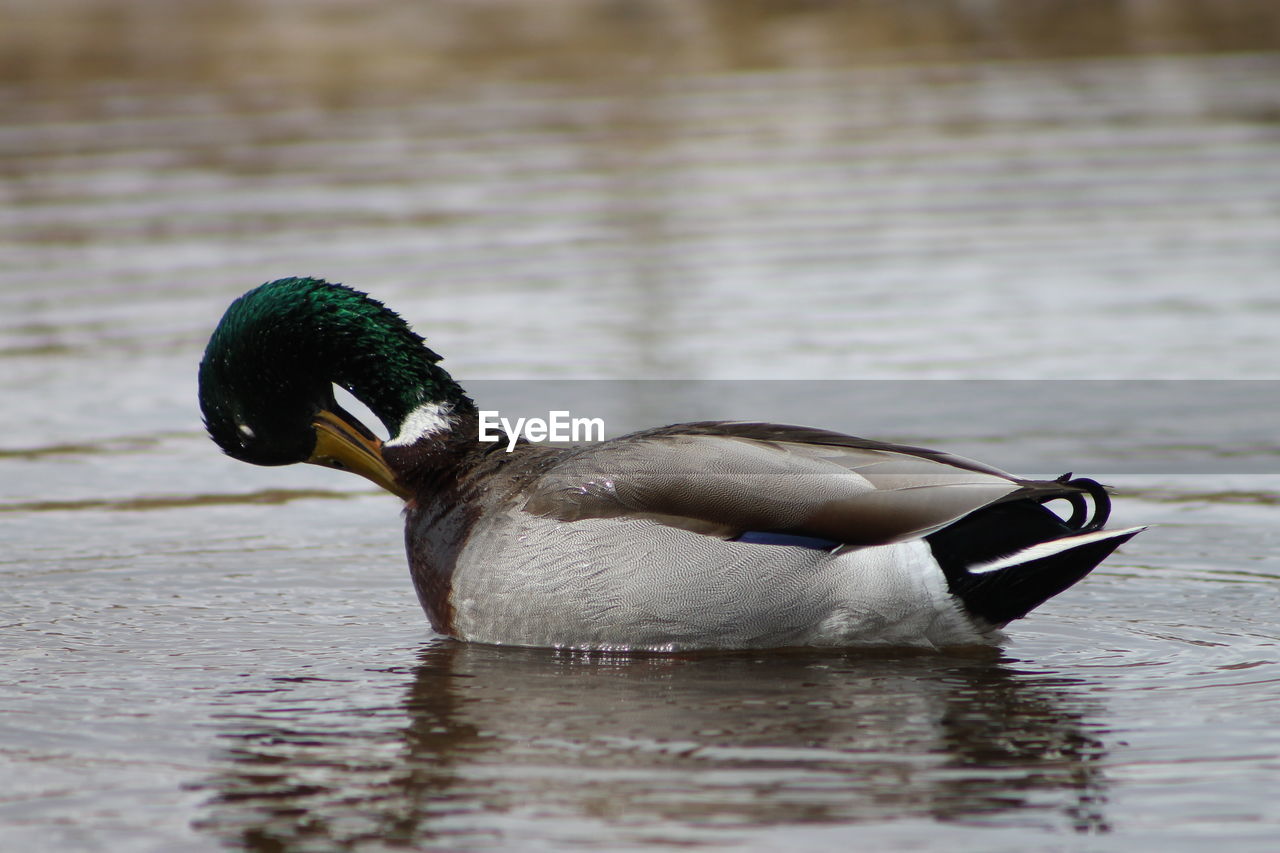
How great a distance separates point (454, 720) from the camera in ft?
19.4

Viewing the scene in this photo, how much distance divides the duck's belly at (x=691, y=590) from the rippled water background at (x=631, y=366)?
10 cm

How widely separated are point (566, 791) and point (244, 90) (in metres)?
18.0

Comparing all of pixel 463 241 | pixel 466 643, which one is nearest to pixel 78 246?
pixel 463 241

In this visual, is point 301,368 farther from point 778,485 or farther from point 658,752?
point 658,752

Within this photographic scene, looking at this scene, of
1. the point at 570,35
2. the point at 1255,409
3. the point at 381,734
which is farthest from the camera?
the point at 570,35

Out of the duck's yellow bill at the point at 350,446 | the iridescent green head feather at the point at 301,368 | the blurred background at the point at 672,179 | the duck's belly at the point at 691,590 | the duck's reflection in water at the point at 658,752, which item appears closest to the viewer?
the duck's reflection in water at the point at 658,752

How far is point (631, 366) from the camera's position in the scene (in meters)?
10.9

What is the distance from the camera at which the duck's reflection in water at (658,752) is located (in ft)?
16.4

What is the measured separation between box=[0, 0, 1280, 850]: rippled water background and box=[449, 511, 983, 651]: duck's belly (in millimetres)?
99

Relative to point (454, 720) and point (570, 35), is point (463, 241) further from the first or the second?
point (570, 35)

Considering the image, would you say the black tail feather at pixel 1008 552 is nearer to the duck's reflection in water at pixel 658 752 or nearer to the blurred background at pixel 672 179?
the duck's reflection in water at pixel 658 752

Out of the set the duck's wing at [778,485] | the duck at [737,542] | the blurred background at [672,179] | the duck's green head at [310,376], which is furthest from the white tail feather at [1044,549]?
the blurred background at [672,179]

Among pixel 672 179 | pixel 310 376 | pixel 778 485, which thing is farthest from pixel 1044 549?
pixel 672 179

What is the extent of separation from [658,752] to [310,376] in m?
2.14
